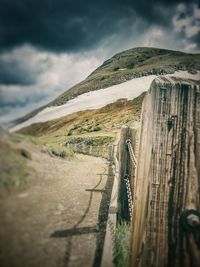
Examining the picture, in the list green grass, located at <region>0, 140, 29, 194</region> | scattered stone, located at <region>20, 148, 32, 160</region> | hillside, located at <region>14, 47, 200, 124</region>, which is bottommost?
green grass, located at <region>0, 140, 29, 194</region>

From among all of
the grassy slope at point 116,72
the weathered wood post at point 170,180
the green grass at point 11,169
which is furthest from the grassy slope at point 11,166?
the weathered wood post at point 170,180

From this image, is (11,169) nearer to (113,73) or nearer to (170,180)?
(170,180)

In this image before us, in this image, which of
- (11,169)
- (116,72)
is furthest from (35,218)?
(116,72)

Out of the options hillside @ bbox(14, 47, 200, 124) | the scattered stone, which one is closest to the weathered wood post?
hillside @ bbox(14, 47, 200, 124)

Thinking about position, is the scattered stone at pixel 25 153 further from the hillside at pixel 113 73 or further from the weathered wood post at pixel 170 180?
the weathered wood post at pixel 170 180

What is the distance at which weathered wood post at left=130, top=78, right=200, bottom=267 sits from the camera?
162 cm

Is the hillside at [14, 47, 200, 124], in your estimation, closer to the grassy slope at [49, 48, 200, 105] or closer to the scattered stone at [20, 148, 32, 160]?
the grassy slope at [49, 48, 200, 105]

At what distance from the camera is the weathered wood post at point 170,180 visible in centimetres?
162

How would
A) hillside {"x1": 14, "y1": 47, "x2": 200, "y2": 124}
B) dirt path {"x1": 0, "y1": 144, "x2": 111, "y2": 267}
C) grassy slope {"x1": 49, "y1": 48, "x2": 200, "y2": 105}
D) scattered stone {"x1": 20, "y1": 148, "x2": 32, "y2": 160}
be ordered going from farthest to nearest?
grassy slope {"x1": 49, "y1": 48, "x2": 200, "y2": 105}, hillside {"x1": 14, "y1": 47, "x2": 200, "y2": 124}, scattered stone {"x1": 20, "y1": 148, "x2": 32, "y2": 160}, dirt path {"x1": 0, "y1": 144, "x2": 111, "y2": 267}

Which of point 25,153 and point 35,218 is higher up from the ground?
point 25,153

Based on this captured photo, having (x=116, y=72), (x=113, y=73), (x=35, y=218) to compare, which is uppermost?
(x=116, y=72)

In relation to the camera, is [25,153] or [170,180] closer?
[25,153]

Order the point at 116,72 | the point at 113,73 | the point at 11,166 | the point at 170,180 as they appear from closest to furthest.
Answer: the point at 11,166 → the point at 170,180 → the point at 113,73 → the point at 116,72

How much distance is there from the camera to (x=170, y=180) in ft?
5.48
